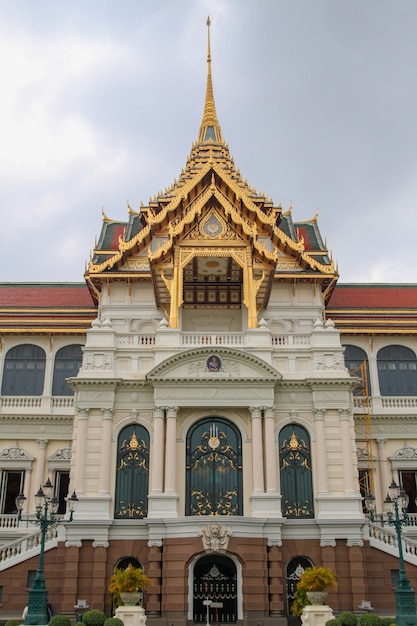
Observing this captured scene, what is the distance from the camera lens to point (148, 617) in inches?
902

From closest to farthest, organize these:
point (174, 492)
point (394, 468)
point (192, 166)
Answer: point (174, 492), point (394, 468), point (192, 166)

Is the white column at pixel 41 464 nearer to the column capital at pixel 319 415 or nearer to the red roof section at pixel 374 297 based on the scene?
the column capital at pixel 319 415

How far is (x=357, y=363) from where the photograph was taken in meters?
34.7

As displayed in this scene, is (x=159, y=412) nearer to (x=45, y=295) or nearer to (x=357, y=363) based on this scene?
(x=357, y=363)

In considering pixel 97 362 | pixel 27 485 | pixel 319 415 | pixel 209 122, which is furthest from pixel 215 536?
pixel 209 122

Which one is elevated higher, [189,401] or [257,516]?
[189,401]

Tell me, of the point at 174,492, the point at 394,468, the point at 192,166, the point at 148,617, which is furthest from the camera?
the point at 192,166

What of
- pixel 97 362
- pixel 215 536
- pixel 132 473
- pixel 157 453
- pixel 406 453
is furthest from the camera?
pixel 406 453

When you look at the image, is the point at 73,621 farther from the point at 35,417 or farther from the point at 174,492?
the point at 35,417

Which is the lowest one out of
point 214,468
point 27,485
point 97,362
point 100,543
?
point 100,543

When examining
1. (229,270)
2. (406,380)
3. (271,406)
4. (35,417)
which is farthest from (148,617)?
(406,380)

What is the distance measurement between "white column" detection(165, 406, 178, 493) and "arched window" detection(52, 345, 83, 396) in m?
9.62

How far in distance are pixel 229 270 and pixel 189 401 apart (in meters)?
8.33

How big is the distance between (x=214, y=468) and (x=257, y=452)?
5.61 ft
